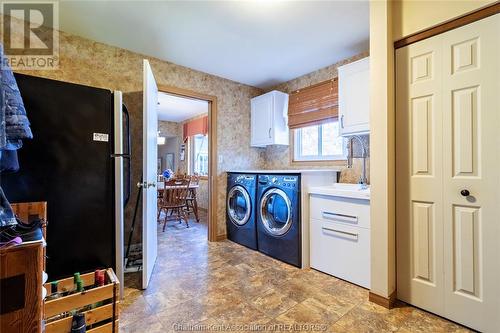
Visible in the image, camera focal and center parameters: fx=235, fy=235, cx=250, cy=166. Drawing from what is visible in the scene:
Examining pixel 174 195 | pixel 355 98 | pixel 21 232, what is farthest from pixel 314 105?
pixel 21 232

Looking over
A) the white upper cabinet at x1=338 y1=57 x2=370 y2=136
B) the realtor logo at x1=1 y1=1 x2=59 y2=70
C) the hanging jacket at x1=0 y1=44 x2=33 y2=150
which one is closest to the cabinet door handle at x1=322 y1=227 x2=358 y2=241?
the white upper cabinet at x1=338 y1=57 x2=370 y2=136

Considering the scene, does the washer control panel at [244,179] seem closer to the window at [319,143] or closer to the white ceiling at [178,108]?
the window at [319,143]

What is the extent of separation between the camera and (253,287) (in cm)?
203

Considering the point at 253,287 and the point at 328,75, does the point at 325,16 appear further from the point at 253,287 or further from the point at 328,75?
the point at 253,287

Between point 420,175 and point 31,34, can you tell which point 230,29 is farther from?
point 420,175

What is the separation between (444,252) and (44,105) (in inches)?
112

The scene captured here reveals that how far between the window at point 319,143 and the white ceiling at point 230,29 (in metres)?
0.81

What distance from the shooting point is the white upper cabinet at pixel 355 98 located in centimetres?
229

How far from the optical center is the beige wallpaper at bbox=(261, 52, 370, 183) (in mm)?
2674

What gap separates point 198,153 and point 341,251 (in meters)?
4.71

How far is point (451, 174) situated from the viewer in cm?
154

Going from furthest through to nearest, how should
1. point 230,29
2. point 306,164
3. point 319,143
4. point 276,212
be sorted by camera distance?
point 306,164, point 319,143, point 276,212, point 230,29

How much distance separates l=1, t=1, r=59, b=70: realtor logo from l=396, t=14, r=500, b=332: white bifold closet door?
294cm

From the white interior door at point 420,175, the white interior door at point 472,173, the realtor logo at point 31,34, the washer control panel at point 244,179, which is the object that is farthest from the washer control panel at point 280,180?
the realtor logo at point 31,34
